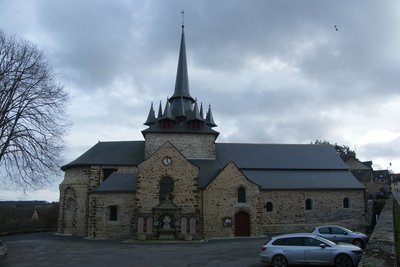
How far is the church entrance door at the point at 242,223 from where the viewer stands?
28203mm

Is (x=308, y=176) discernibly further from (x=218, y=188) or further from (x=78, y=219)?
(x=78, y=219)

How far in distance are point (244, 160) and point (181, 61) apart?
12310mm

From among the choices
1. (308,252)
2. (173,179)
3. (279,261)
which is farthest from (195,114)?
(308,252)

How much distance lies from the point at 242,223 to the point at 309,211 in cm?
655

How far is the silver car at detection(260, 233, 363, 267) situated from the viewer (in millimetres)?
12883

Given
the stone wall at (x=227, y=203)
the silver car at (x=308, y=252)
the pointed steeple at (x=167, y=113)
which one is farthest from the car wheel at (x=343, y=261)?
the pointed steeple at (x=167, y=113)

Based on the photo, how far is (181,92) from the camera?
36406 mm

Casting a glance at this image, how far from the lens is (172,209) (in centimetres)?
2694

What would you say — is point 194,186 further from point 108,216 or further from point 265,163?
point 265,163

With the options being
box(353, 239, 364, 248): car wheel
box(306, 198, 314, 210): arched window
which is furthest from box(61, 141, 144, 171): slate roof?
box(353, 239, 364, 248): car wheel

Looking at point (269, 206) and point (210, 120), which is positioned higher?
point (210, 120)

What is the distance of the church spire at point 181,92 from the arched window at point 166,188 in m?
8.57

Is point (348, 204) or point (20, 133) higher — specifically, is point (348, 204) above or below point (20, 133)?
below

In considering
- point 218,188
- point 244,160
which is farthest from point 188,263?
point 244,160
